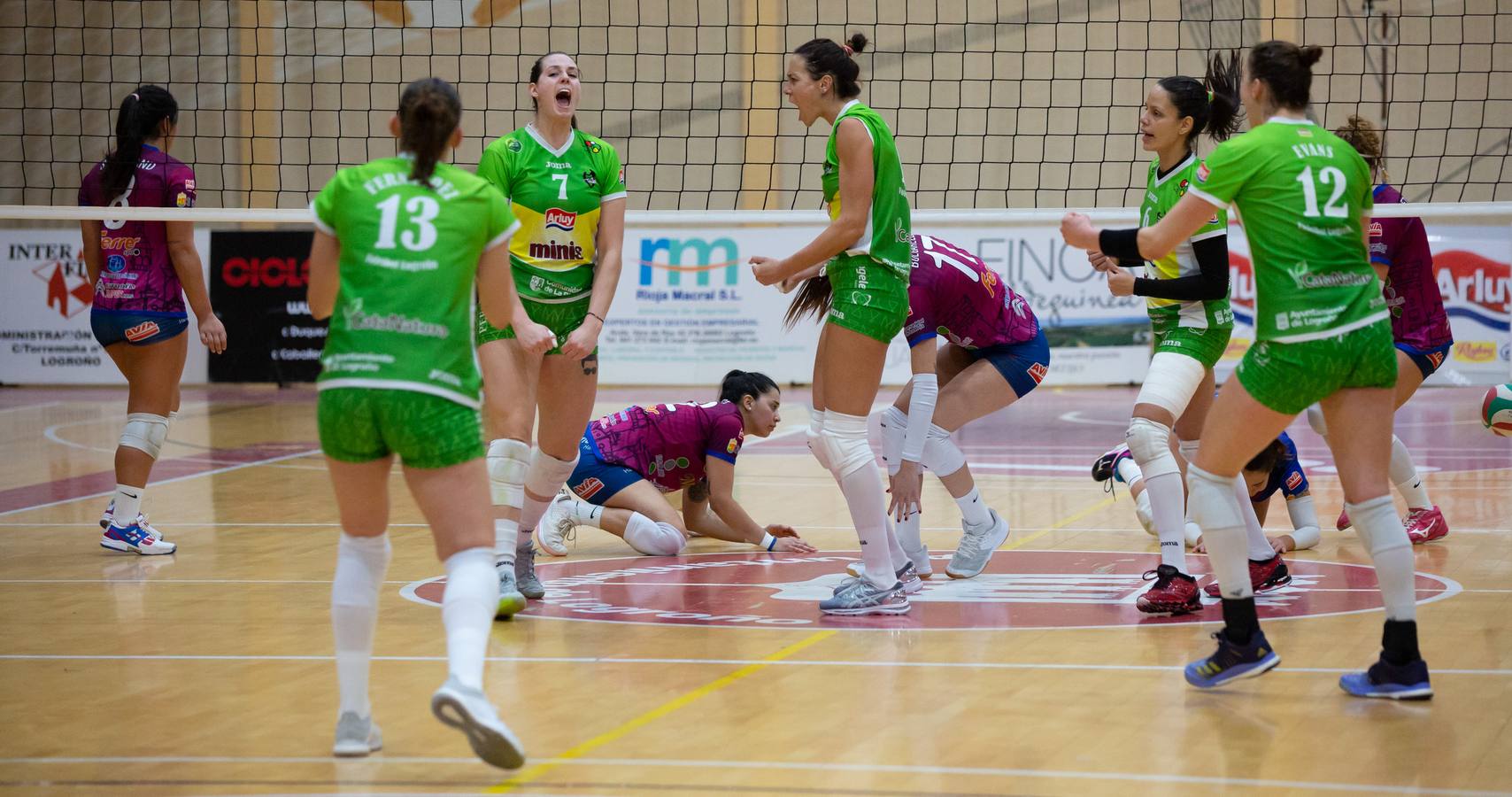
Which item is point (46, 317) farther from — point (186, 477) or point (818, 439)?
point (818, 439)

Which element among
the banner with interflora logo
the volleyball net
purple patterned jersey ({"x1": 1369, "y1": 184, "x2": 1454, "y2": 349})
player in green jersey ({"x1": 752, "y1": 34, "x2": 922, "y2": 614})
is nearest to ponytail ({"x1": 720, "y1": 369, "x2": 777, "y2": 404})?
player in green jersey ({"x1": 752, "y1": 34, "x2": 922, "y2": 614})

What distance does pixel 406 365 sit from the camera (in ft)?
Result: 11.4

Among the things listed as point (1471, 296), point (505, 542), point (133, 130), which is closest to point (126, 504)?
point (133, 130)

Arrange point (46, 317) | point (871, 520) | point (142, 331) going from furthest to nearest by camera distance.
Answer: point (46, 317) < point (142, 331) < point (871, 520)

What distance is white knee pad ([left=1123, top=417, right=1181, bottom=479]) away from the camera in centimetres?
522

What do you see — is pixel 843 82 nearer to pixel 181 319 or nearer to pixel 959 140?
pixel 181 319

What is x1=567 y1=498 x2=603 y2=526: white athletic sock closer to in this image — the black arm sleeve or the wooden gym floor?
the wooden gym floor

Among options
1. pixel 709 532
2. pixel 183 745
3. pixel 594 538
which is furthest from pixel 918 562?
pixel 183 745

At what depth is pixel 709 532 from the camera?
7.10 m

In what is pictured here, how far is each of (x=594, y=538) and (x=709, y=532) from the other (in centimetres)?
67

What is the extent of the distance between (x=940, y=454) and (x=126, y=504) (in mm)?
3569

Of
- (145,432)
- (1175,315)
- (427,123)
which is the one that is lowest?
(145,432)

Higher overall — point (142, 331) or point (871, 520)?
point (142, 331)

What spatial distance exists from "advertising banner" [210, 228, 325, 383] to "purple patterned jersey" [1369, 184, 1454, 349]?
39.4 feet
